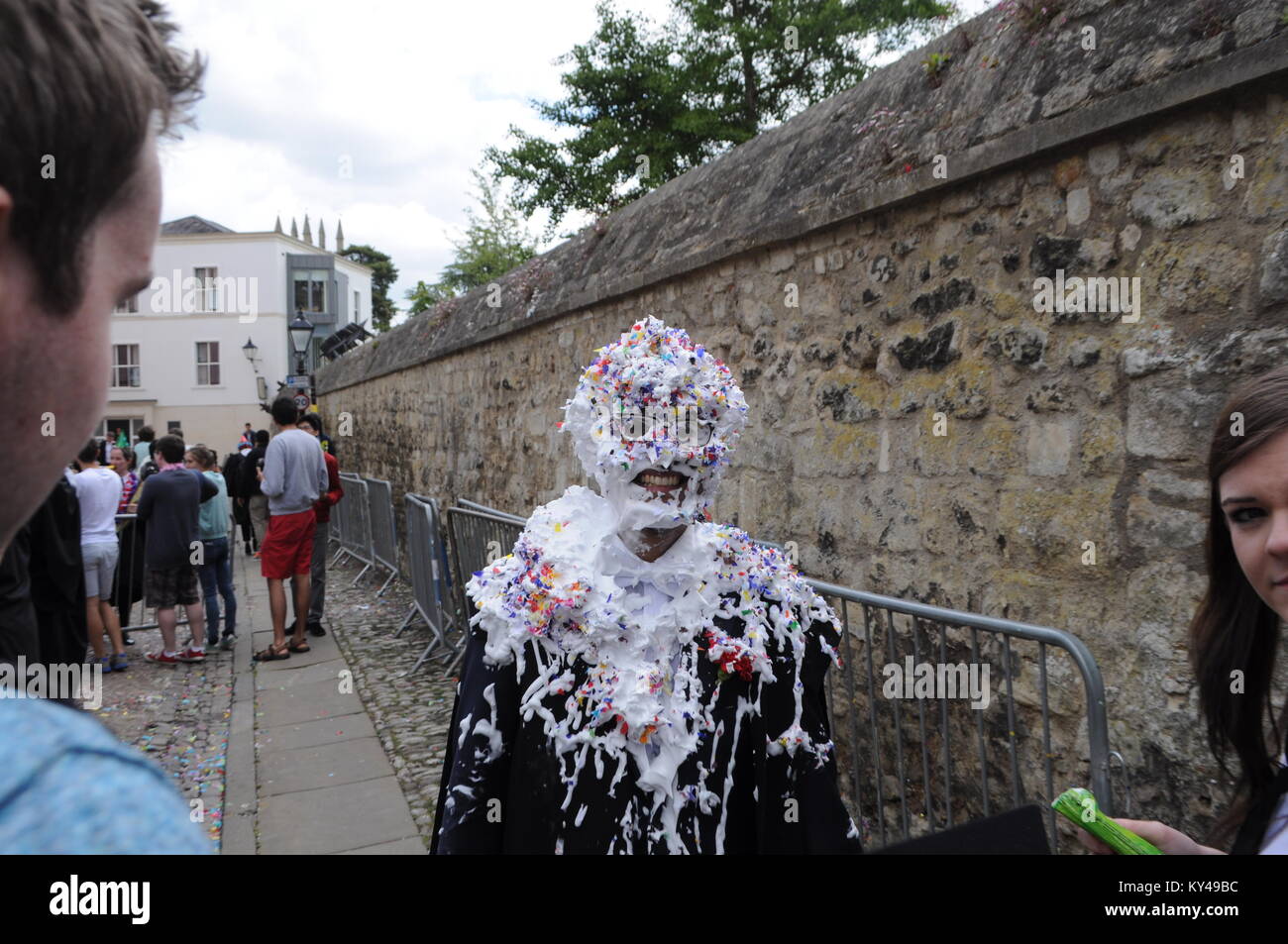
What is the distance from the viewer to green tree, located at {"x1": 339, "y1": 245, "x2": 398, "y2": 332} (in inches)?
2271

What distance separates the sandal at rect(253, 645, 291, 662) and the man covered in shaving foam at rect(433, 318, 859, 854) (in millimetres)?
6057

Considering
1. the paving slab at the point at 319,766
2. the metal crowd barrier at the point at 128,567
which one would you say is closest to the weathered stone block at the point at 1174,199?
the paving slab at the point at 319,766

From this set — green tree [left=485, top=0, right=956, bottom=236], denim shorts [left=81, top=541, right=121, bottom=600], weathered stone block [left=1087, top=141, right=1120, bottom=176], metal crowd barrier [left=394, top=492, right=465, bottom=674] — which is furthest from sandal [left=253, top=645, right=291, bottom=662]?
green tree [left=485, top=0, right=956, bottom=236]

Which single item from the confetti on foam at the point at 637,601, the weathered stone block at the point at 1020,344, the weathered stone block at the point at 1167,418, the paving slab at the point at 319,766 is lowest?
the paving slab at the point at 319,766

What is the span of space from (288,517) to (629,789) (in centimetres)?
624

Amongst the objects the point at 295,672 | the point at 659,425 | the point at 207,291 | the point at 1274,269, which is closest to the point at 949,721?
the point at 1274,269

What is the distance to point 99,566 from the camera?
6.48 m

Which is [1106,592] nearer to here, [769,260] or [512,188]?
[769,260]

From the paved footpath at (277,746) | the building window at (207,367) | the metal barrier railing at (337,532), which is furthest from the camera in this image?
the building window at (207,367)

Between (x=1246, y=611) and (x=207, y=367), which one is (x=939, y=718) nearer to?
(x=1246, y=611)

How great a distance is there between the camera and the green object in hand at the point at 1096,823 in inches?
50.7

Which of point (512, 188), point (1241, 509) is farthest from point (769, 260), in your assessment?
point (512, 188)

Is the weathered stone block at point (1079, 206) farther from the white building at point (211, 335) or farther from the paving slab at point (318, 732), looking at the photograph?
the white building at point (211, 335)

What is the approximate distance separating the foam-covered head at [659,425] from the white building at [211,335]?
35617mm
